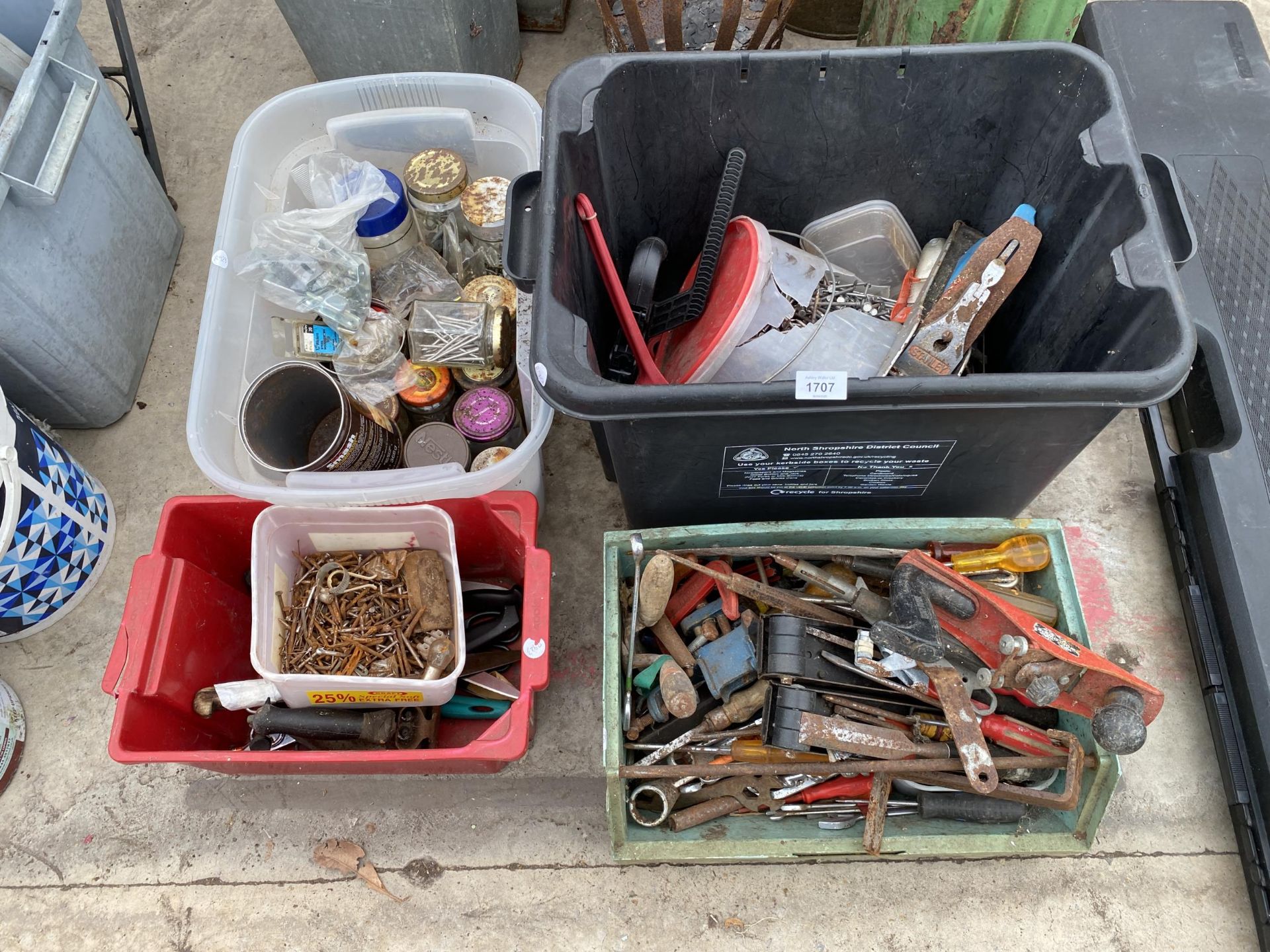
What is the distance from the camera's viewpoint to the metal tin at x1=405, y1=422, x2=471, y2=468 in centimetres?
140

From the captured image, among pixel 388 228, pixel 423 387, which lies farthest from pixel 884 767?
pixel 388 228

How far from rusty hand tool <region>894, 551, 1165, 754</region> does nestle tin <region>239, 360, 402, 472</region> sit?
0.86 m

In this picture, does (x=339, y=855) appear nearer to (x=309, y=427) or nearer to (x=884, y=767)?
(x=309, y=427)

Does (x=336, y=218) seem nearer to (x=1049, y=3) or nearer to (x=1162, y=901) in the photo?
(x=1049, y=3)

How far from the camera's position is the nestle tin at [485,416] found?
4.60 ft

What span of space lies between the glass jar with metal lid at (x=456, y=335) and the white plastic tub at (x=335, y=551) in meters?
0.27

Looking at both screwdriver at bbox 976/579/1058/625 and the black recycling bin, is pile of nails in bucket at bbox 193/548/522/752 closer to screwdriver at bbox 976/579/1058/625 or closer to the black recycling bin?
the black recycling bin

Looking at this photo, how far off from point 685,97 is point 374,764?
1162 millimetres

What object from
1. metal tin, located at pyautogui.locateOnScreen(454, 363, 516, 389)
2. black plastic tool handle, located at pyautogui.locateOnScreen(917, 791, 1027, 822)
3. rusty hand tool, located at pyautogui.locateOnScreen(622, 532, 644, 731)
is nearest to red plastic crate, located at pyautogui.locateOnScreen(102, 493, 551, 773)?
rusty hand tool, located at pyautogui.locateOnScreen(622, 532, 644, 731)

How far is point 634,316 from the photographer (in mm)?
1342

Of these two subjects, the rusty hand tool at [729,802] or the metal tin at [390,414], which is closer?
the rusty hand tool at [729,802]

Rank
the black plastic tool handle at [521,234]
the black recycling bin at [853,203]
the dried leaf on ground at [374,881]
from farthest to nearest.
A: 1. the dried leaf on ground at [374,881]
2. the black plastic tool handle at [521,234]
3. the black recycling bin at [853,203]

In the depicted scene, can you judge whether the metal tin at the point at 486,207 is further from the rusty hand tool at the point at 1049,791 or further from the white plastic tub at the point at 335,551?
the rusty hand tool at the point at 1049,791

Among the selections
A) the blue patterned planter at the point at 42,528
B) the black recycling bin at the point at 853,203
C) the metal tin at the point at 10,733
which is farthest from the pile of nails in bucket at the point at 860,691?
the metal tin at the point at 10,733
